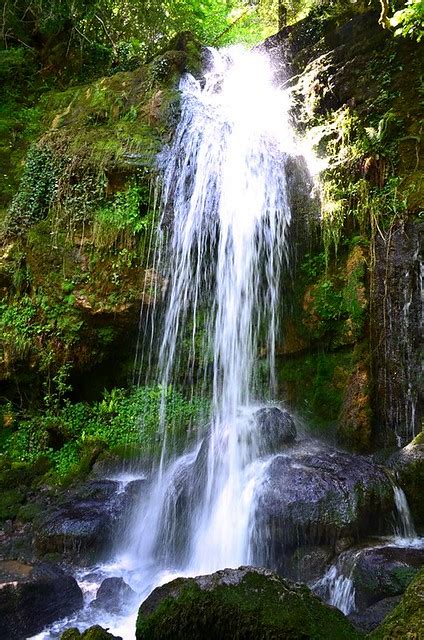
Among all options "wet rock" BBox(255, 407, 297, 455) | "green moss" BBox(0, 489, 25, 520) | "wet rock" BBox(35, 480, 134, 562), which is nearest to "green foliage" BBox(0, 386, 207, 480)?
"green moss" BBox(0, 489, 25, 520)

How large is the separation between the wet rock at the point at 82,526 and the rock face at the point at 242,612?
3062 mm

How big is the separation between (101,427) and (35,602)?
4.08m

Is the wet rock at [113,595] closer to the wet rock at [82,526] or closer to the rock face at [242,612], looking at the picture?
the wet rock at [82,526]

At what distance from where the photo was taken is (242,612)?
106 inches

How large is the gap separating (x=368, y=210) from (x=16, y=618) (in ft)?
22.2

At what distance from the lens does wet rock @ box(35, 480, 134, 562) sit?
19.3 ft

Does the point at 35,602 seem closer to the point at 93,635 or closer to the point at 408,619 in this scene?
the point at 93,635

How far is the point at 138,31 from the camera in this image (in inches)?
563

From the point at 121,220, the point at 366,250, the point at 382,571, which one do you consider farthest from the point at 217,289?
the point at 382,571

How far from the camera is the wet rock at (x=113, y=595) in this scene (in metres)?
4.78

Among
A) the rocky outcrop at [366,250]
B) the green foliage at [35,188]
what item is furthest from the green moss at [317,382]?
the green foliage at [35,188]

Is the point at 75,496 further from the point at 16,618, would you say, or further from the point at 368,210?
the point at 368,210

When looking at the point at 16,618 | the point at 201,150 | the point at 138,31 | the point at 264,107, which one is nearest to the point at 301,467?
the point at 16,618

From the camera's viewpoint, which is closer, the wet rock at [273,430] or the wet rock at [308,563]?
the wet rock at [308,563]
